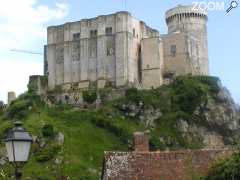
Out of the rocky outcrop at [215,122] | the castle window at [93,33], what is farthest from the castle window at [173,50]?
the castle window at [93,33]

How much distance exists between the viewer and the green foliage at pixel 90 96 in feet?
346

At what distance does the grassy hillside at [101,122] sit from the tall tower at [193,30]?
347 cm

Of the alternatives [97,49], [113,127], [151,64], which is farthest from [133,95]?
[97,49]

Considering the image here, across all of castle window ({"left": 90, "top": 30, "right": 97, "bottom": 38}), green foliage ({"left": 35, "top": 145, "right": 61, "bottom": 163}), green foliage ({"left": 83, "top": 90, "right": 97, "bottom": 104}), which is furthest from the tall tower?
green foliage ({"left": 35, "top": 145, "right": 61, "bottom": 163})

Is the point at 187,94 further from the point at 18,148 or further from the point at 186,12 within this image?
the point at 18,148

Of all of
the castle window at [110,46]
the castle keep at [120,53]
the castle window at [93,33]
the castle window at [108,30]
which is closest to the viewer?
the castle keep at [120,53]

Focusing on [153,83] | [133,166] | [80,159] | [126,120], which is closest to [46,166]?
[80,159]

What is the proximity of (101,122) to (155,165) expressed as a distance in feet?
224

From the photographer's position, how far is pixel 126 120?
104 meters

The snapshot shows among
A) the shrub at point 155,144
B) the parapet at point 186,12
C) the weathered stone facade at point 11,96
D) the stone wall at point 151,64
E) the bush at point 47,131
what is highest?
the parapet at point 186,12

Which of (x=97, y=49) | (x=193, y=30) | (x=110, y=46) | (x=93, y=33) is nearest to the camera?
(x=110, y=46)

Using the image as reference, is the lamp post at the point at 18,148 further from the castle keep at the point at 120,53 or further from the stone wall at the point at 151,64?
the stone wall at the point at 151,64

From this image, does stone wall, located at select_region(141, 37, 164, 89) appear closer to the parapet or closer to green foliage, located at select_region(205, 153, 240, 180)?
the parapet

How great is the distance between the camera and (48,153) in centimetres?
9000
